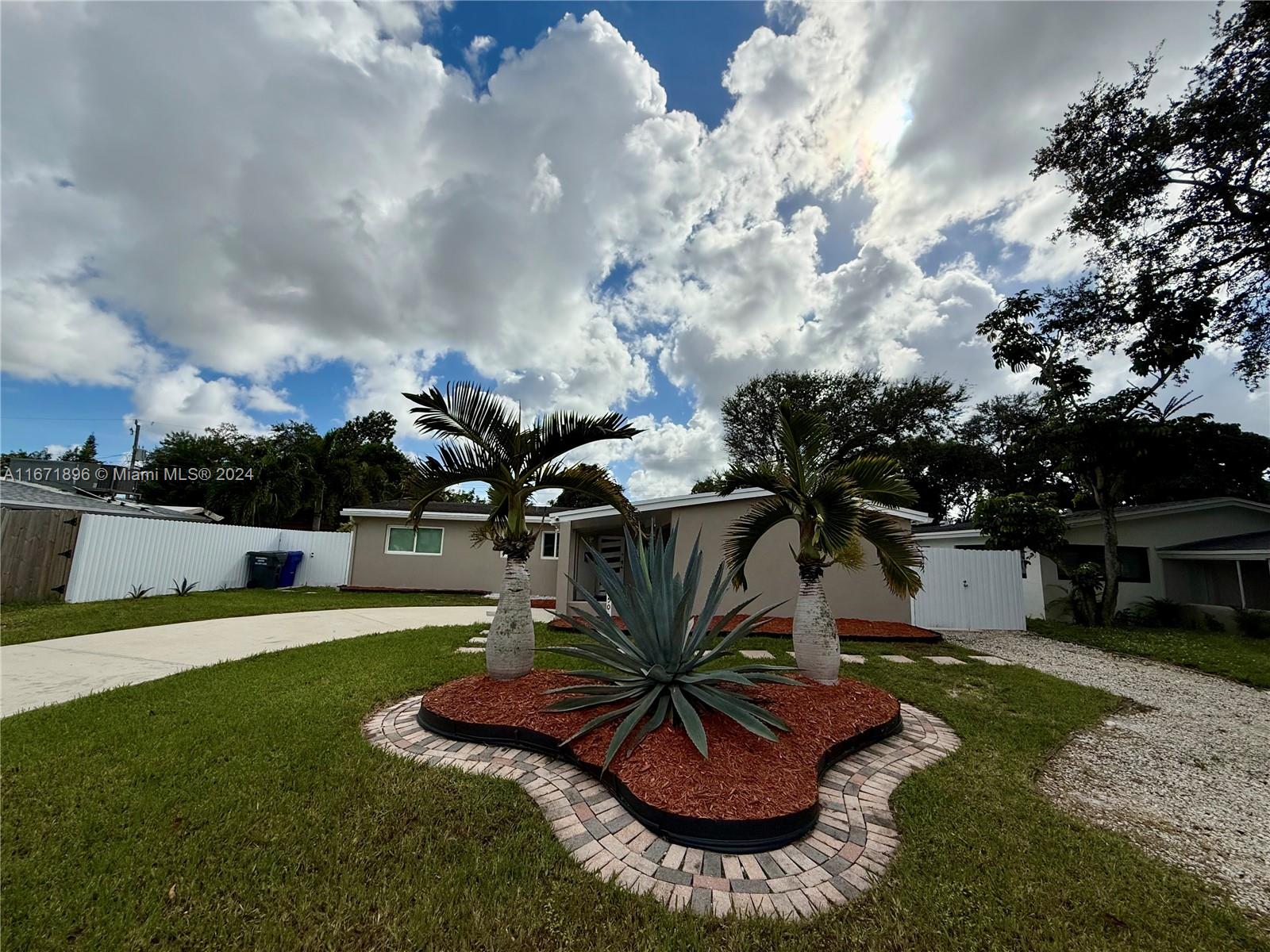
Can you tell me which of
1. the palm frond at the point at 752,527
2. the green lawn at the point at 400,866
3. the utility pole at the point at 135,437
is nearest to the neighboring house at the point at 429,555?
the palm frond at the point at 752,527

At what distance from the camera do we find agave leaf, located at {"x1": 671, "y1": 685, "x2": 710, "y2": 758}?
3.02 meters

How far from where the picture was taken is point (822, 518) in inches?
182

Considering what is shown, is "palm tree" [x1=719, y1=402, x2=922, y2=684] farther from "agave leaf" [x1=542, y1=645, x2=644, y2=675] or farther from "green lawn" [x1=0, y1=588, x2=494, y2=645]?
"green lawn" [x1=0, y1=588, x2=494, y2=645]

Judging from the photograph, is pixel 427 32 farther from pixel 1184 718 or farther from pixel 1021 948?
pixel 1184 718

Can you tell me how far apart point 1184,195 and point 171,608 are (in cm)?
2455

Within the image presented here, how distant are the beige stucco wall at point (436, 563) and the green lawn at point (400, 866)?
12258 mm

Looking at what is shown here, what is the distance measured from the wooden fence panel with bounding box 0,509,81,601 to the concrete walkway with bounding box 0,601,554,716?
406 centimetres

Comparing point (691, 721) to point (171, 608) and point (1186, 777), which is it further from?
point (171, 608)

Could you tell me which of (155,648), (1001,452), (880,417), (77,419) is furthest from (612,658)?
(77,419)

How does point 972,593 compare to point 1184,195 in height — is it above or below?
below

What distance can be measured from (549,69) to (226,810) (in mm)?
9248

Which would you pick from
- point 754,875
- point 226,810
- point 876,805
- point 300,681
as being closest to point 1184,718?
point 876,805

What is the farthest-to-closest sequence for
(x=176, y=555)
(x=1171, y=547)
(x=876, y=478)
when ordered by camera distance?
(x=1171, y=547), (x=176, y=555), (x=876, y=478)

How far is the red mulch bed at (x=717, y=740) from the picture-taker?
271 centimetres
